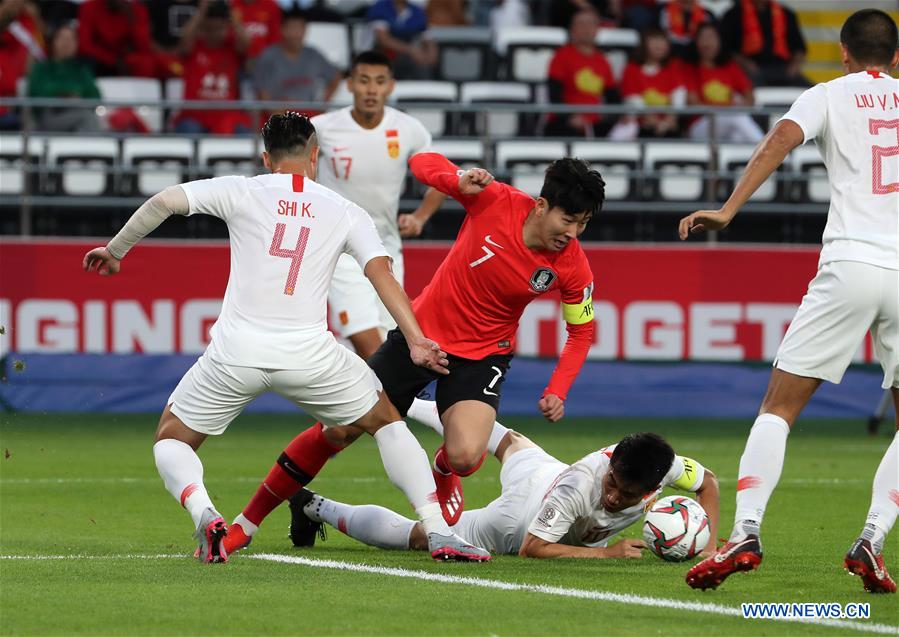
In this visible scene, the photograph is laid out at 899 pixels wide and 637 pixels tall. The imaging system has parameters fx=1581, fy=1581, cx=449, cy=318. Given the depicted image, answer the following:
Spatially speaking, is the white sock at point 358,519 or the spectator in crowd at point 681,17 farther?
the spectator in crowd at point 681,17

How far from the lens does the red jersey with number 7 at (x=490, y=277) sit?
7738 mm

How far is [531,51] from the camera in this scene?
699 inches

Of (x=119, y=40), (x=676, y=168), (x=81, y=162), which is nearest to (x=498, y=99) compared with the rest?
(x=676, y=168)

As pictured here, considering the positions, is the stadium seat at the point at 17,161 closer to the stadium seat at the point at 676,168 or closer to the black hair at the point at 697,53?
the stadium seat at the point at 676,168

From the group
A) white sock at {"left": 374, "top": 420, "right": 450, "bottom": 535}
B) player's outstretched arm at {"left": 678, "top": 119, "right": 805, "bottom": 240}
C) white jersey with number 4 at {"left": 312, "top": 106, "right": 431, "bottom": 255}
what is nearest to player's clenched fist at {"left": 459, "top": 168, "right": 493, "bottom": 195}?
white sock at {"left": 374, "top": 420, "right": 450, "bottom": 535}

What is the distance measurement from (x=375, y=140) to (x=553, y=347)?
4885 millimetres

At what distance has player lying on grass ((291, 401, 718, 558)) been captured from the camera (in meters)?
6.94

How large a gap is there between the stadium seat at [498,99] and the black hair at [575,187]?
9.72 metres

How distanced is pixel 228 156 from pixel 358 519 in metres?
8.42

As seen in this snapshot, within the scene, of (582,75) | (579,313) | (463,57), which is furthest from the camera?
(463,57)

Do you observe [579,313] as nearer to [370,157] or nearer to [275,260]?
[275,260]

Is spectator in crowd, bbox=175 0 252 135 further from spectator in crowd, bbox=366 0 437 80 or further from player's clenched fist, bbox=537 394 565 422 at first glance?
player's clenched fist, bbox=537 394 565 422

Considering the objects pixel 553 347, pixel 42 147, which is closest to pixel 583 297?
pixel 553 347

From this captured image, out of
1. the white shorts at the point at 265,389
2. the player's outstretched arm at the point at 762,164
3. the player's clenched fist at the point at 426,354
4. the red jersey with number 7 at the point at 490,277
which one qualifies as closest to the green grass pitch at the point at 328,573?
the white shorts at the point at 265,389
